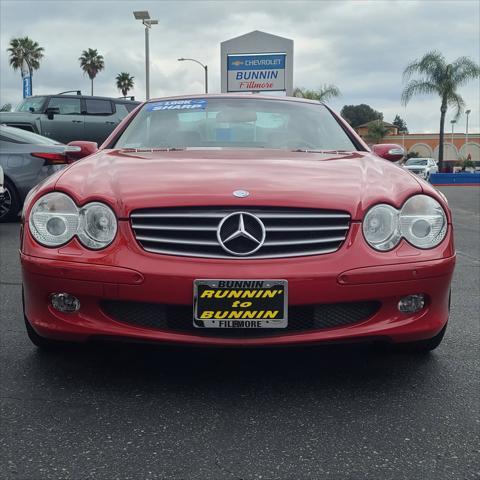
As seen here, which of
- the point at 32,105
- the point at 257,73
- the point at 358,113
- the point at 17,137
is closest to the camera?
the point at 17,137

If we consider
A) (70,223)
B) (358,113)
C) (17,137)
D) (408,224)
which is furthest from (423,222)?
(358,113)

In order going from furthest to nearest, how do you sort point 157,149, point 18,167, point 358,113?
point 358,113
point 18,167
point 157,149

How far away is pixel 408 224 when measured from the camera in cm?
273

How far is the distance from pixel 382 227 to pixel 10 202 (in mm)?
6539

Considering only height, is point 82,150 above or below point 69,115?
below

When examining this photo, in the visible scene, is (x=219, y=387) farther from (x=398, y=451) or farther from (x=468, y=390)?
(x=468, y=390)

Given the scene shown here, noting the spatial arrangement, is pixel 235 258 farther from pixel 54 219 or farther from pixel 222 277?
pixel 54 219

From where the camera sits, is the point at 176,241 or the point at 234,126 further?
the point at 234,126

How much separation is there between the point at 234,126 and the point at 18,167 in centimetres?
507

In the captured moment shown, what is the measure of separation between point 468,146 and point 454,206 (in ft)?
208

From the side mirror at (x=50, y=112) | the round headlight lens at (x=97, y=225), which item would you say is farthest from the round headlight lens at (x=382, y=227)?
the side mirror at (x=50, y=112)

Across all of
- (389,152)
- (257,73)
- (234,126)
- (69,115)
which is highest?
(257,73)

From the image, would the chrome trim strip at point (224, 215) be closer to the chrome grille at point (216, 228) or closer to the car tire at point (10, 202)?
the chrome grille at point (216, 228)

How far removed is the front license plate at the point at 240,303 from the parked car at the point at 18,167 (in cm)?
609
